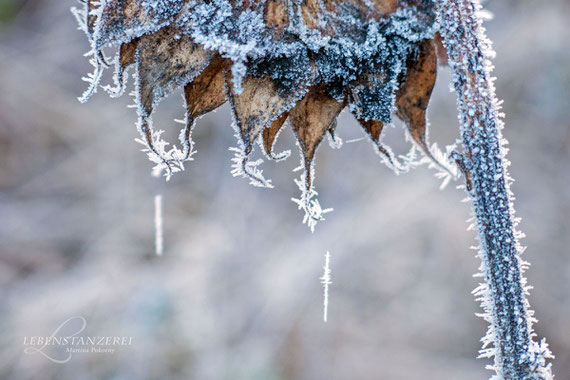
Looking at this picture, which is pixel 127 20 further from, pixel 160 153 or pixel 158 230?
pixel 158 230

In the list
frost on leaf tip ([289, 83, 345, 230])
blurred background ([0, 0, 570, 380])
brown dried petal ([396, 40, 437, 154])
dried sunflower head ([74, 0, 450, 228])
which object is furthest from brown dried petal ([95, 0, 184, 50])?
blurred background ([0, 0, 570, 380])

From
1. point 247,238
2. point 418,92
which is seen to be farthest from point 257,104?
point 247,238

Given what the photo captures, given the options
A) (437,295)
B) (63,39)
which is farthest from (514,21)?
(63,39)

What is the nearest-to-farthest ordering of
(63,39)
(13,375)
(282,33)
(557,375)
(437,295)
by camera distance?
(282,33) → (13,375) → (557,375) → (437,295) → (63,39)

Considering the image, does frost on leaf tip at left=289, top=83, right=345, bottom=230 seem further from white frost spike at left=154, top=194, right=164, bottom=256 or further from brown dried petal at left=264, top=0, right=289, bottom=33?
white frost spike at left=154, top=194, right=164, bottom=256

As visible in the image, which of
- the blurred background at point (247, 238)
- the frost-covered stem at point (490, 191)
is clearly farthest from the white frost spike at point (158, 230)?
the frost-covered stem at point (490, 191)

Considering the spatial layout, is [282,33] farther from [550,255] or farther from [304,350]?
[550,255]
